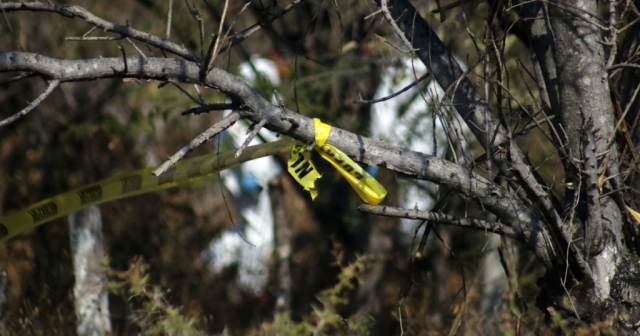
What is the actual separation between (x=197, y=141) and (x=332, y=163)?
0.62 metres

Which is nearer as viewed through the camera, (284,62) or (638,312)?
(638,312)

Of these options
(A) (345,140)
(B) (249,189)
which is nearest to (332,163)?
(A) (345,140)

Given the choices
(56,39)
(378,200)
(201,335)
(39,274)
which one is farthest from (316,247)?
(378,200)

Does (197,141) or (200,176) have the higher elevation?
(200,176)

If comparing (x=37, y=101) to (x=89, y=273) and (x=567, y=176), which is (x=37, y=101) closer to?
(x=567, y=176)

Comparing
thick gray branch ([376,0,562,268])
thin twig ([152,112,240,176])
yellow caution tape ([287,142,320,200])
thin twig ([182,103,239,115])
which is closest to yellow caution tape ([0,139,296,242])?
yellow caution tape ([287,142,320,200])

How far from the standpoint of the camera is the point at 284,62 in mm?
5789

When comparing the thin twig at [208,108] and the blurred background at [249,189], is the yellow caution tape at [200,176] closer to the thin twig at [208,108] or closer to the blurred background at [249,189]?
the thin twig at [208,108]

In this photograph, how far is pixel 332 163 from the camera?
2322mm

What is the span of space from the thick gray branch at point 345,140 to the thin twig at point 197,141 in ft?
0.33

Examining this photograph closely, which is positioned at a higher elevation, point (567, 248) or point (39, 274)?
point (39, 274)

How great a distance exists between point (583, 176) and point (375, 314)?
366 cm

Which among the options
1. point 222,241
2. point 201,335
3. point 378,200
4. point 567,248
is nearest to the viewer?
point 567,248

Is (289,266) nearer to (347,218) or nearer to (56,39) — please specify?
(347,218)
